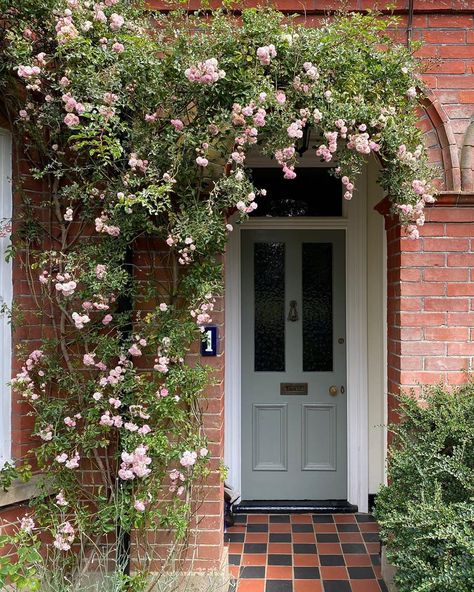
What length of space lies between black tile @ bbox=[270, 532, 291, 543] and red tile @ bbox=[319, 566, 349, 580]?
43 cm

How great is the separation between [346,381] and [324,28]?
2748mm

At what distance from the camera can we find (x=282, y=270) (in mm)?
4332

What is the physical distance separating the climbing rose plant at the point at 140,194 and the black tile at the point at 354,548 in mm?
1360

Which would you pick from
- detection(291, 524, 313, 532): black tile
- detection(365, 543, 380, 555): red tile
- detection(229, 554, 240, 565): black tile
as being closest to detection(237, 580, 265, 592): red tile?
detection(229, 554, 240, 565): black tile

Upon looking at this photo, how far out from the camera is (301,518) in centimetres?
403

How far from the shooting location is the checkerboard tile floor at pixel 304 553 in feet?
10.2

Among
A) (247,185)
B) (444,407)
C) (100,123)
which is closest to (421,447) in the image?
(444,407)

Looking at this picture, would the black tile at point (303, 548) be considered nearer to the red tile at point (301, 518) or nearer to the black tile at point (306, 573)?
the black tile at point (306, 573)

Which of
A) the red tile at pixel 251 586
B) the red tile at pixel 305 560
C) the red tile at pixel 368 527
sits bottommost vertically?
the red tile at pixel 251 586

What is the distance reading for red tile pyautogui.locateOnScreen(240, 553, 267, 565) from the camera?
333cm

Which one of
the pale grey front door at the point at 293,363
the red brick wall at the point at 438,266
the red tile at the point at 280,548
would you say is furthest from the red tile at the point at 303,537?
the red brick wall at the point at 438,266

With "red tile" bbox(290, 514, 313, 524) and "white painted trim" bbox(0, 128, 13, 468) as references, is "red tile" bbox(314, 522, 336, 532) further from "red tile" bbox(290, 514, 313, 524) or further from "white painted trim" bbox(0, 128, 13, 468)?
"white painted trim" bbox(0, 128, 13, 468)

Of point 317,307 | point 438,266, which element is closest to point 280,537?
point 317,307

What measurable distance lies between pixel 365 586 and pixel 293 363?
1.76 metres
